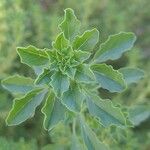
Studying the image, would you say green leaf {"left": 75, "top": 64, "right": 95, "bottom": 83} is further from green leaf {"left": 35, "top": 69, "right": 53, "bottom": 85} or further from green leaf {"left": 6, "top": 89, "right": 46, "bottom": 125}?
green leaf {"left": 6, "top": 89, "right": 46, "bottom": 125}

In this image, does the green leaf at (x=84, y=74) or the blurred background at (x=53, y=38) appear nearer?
the green leaf at (x=84, y=74)

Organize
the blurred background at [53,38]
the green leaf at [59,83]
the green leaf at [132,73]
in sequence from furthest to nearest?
the blurred background at [53,38], the green leaf at [132,73], the green leaf at [59,83]

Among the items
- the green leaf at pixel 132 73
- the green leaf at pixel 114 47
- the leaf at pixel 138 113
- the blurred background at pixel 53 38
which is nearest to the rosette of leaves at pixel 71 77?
the green leaf at pixel 114 47

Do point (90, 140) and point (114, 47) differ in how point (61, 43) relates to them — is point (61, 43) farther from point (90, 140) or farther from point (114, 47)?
point (90, 140)

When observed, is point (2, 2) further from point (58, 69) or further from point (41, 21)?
point (58, 69)

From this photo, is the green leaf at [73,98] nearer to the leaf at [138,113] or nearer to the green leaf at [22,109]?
the green leaf at [22,109]

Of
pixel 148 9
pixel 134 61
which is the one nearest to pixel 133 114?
pixel 134 61

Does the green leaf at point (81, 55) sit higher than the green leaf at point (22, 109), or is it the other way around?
the green leaf at point (81, 55)
